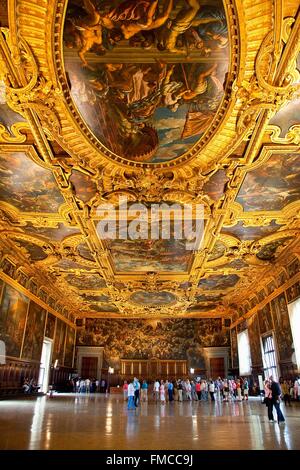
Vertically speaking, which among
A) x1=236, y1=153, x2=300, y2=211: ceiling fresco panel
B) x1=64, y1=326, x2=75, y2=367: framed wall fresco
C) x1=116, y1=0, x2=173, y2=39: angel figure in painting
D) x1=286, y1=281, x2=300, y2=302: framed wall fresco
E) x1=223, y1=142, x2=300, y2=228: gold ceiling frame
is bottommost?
x1=64, y1=326, x2=75, y2=367: framed wall fresco

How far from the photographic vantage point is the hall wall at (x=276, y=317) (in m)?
16.6

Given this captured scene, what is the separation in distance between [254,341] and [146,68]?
21151mm

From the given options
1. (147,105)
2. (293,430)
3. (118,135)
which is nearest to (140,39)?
(147,105)

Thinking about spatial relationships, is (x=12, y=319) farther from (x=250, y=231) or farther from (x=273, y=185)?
(x=273, y=185)

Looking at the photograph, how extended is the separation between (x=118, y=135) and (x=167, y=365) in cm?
2808

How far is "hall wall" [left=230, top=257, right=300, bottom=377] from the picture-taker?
16594mm

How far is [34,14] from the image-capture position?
18.4 feet

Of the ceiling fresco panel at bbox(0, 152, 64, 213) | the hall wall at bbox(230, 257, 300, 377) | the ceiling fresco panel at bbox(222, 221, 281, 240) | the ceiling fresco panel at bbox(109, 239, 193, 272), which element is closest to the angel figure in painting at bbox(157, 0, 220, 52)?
the ceiling fresco panel at bbox(0, 152, 64, 213)

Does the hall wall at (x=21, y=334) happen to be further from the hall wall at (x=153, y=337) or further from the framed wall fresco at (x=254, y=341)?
the framed wall fresco at (x=254, y=341)

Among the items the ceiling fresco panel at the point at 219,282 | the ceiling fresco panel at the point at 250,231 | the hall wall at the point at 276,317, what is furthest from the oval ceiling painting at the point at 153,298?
the ceiling fresco panel at the point at 250,231

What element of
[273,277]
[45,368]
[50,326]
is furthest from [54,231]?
[45,368]

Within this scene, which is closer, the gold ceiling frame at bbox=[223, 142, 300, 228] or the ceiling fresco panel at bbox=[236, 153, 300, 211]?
the ceiling fresco panel at bbox=[236, 153, 300, 211]

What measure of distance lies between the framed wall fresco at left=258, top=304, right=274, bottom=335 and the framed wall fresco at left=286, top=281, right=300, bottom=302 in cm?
331

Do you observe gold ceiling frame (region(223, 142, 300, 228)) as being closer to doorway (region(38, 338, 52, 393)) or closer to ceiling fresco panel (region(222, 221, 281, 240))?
ceiling fresco panel (region(222, 221, 281, 240))
